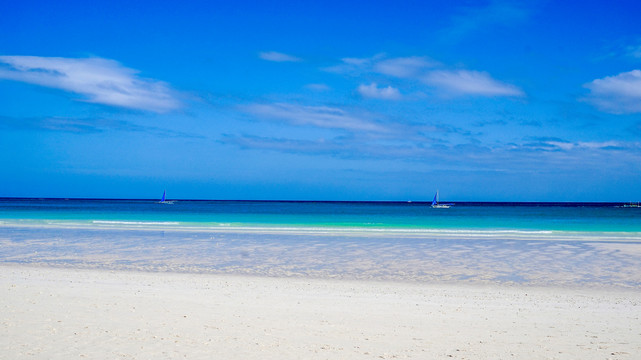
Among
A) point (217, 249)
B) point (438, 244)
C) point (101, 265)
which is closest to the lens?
point (101, 265)

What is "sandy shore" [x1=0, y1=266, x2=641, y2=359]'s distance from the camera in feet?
17.7

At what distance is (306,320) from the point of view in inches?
269

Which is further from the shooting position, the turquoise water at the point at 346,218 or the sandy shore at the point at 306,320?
the turquoise water at the point at 346,218

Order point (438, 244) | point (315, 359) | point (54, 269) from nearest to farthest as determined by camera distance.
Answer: point (315, 359) < point (54, 269) < point (438, 244)

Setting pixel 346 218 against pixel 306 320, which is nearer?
pixel 306 320

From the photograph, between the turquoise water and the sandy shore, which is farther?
the turquoise water

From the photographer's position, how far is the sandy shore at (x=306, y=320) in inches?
212

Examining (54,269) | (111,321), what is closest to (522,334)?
(111,321)

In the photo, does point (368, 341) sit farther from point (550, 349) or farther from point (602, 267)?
point (602, 267)

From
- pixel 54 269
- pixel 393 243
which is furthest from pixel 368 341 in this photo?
pixel 393 243

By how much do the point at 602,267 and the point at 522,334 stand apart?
9.13 m

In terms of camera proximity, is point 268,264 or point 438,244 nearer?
point 268,264

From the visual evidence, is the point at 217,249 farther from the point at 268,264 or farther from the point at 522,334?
the point at 522,334

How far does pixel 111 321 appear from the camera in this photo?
6.53 m
